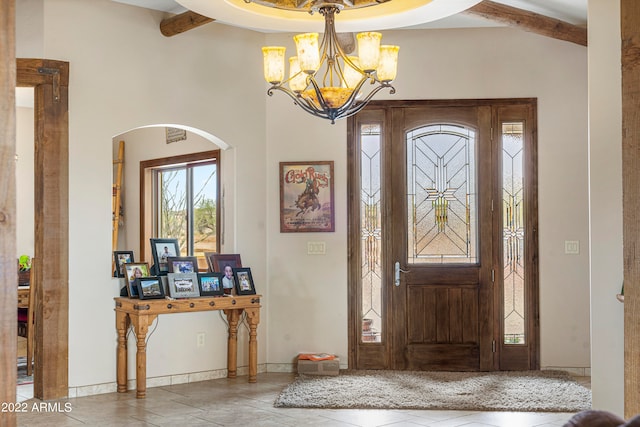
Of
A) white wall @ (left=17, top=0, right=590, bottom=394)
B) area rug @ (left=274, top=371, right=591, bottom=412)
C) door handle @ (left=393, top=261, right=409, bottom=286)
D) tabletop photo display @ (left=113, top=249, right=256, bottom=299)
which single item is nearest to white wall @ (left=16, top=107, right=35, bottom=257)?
tabletop photo display @ (left=113, top=249, right=256, bottom=299)

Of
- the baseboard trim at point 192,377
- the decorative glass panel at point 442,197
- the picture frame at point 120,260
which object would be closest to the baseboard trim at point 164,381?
the baseboard trim at point 192,377

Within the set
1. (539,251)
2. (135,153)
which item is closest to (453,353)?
(539,251)

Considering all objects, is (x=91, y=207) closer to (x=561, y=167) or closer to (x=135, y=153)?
(x=135, y=153)

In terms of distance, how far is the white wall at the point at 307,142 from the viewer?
5957 millimetres

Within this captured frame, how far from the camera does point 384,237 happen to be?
6359 millimetres

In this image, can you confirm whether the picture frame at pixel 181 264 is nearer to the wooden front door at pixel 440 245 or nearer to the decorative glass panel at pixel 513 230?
the wooden front door at pixel 440 245

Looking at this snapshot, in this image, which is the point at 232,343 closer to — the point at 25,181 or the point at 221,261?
the point at 221,261

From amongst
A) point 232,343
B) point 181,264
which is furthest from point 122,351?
point 232,343

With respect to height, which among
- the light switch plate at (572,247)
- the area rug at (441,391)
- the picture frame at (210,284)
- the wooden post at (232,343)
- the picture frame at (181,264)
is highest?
the light switch plate at (572,247)

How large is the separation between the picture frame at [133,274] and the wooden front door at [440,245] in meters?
1.78

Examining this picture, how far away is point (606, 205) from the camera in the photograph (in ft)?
13.2

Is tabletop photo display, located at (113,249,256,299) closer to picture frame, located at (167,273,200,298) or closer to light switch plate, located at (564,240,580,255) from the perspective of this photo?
picture frame, located at (167,273,200,298)

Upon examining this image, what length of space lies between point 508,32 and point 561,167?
126 centimetres

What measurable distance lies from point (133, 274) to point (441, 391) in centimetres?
250
